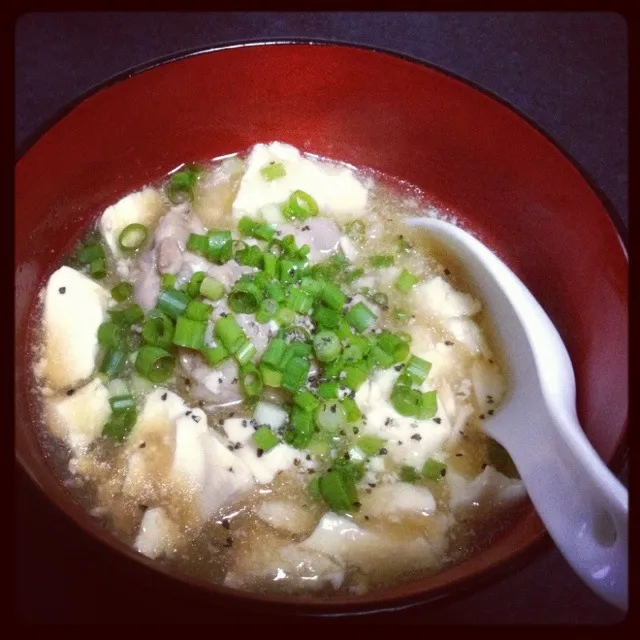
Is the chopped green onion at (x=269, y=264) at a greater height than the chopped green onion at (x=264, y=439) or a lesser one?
greater

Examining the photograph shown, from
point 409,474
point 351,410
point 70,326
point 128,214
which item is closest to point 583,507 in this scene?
point 409,474

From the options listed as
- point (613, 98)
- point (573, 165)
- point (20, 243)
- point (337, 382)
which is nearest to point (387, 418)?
point (337, 382)

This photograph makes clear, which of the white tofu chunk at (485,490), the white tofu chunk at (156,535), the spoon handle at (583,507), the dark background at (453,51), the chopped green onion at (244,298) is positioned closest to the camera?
the spoon handle at (583,507)

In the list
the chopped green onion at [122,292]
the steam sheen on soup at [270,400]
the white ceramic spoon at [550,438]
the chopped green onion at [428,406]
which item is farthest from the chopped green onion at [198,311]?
the white ceramic spoon at [550,438]

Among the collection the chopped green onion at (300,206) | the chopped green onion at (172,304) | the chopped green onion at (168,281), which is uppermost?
the chopped green onion at (300,206)

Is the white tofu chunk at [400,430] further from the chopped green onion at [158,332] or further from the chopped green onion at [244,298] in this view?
the chopped green onion at [158,332]

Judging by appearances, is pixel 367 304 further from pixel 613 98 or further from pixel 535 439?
pixel 613 98
